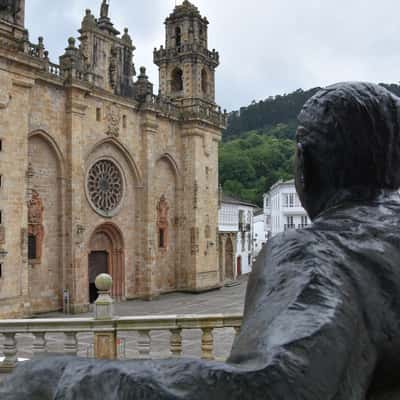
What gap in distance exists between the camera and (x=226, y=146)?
2805 inches

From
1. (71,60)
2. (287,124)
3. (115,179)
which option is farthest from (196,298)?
(287,124)

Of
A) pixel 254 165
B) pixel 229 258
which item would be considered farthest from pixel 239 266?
pixel 254 165

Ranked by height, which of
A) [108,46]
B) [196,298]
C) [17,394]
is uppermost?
[108,46]

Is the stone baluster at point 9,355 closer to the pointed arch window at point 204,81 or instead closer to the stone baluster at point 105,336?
the stone baluster at point 105,336

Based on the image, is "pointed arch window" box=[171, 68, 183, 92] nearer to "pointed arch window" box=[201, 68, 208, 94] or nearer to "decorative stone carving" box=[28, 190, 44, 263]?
"pointed arch window" box=[201, 68, 208, 94]

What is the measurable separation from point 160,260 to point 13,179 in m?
12.0

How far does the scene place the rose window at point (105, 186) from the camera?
25.7 meters

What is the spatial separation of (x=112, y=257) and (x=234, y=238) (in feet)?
68.5

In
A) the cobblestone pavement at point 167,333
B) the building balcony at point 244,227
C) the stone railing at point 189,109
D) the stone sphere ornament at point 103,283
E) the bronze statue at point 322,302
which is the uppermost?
the stone railing at point 189,109

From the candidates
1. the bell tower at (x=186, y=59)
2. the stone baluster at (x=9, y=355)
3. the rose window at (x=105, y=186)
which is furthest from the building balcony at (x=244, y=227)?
the stone baluster at (x=9, y=355)

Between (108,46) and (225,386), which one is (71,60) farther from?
(225,386)

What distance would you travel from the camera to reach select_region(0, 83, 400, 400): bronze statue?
959 millimetres

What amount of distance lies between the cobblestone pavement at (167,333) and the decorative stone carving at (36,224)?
272 cm

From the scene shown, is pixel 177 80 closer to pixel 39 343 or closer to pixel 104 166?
pixel 104 166
